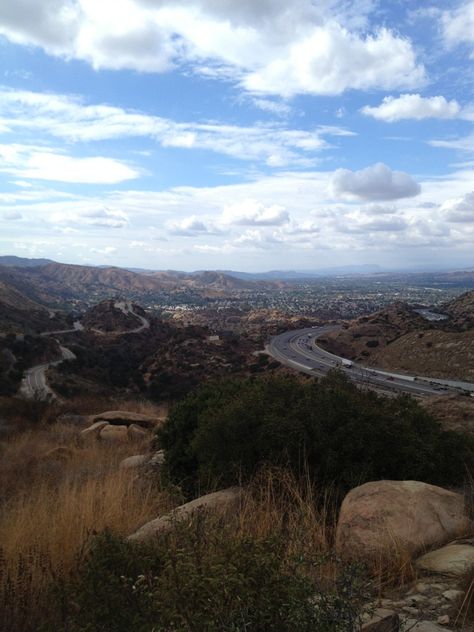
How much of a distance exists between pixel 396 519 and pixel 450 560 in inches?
23.6

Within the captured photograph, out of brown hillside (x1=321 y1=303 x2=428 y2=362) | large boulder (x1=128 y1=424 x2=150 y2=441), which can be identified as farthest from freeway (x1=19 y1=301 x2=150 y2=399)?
brown hillside (x1=321 y1=303 x2=428 y2=362)

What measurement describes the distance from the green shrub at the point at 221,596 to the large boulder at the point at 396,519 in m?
1.62

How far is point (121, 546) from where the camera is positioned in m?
3.28

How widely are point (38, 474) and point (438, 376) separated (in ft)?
156

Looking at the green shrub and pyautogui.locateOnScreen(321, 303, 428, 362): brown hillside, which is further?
pyautogui.locateOnScreen(321, 303, 428, 362): brown hillside

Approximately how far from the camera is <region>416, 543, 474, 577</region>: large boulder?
12.2 feet

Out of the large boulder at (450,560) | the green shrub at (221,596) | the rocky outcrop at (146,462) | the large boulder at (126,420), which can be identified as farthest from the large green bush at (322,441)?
the large boulder at (126,420)

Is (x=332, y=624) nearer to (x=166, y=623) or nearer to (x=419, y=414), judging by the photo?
(x=166, y=623)

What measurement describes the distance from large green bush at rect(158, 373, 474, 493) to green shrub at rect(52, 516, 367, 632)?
307cm

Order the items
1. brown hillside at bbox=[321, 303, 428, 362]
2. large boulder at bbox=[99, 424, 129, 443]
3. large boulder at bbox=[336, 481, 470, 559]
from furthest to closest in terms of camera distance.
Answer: brown hillside at bbox=[321, 303, 428, 362], large boulder at bbox=[99, 424, 129, 443], large boulder at bbox=[336, 481, 470, 559]

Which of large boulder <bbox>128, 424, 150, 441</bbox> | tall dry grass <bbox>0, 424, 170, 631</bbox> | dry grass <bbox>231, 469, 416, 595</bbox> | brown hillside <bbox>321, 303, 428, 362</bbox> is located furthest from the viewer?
brown hillside <bbox>321, 303, 428, 362</bbox>

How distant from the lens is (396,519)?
4.43 m

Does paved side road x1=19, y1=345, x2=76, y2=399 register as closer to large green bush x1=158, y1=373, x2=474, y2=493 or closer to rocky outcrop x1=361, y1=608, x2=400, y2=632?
large green bush x1=158, y1=373, x2=474, y2=493

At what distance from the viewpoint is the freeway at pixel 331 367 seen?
38.1m
